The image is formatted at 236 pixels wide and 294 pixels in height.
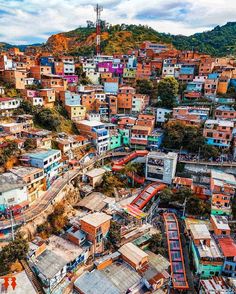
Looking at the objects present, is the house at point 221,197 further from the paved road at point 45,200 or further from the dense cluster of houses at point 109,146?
the paved road at point 45,200

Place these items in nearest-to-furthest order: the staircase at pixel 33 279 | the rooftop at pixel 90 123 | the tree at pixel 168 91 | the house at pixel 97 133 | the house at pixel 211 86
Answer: the staircase at pixel 33 279
the house at pixel 97 133
the rooftop at pixel 90 123
the tree at pixel 168 91
the house at pixel 211 86

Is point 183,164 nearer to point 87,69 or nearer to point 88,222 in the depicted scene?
point 88,222

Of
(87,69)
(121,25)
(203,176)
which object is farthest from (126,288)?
(121,25)

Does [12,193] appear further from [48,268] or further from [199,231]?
[199,231]

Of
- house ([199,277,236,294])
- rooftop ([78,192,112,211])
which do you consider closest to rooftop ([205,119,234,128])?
rooftop ([78,192,112,211])

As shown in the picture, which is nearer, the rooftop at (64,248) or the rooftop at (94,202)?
the rooftop at (64,248)

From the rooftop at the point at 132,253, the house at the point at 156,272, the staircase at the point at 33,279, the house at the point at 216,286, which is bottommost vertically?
the house at the point at 216,286

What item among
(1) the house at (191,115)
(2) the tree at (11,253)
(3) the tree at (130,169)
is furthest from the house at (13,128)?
(1) the house at (191,115)
